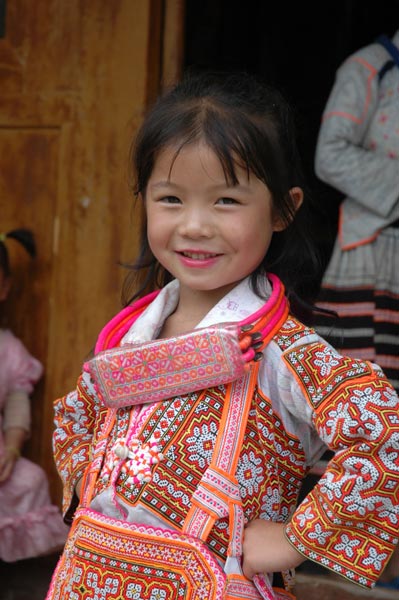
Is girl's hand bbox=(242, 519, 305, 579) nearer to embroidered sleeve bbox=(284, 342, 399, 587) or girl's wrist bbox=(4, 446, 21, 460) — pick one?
embroidered sleeve bbox=(284, 342, 399, 587)

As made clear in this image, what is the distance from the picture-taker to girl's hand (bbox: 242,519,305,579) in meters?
1.56

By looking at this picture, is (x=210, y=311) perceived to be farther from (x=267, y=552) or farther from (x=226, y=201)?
(x=267, y=552)

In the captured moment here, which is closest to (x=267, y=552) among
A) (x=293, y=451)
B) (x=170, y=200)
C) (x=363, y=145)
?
(x=293, y=451)

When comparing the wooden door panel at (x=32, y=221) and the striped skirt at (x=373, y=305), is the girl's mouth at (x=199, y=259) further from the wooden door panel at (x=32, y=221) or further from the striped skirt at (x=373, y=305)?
the wooden door panel at (x=32, y=221)

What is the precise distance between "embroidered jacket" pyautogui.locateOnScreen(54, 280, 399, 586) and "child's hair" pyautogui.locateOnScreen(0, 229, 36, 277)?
157 centimetres

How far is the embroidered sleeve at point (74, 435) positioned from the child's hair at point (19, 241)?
4.60ft

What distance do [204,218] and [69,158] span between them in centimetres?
174

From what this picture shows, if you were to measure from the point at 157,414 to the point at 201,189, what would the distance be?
1.37 feet

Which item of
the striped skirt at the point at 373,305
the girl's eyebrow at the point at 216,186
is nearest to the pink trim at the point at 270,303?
the girl's eyebrow at the point at 216,186

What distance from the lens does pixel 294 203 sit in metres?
1.82

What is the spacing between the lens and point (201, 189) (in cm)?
166

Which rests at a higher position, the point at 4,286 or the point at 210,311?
the point at 210,311

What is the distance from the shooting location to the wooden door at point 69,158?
3221 mm

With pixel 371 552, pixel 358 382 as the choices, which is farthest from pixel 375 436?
pixel 371 552
